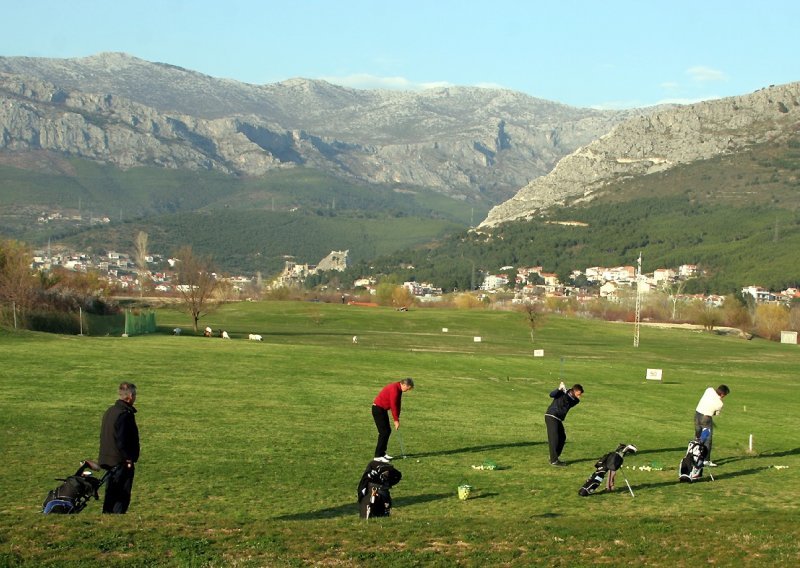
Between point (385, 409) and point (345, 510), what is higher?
point (385, 409)

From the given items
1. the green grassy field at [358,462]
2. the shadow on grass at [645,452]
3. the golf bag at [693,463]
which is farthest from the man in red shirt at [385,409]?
the golf bag at [693,463]

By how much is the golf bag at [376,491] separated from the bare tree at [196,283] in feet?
223

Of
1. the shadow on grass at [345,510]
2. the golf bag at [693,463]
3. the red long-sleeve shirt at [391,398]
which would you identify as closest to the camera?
the shadow on grass at [345,510]

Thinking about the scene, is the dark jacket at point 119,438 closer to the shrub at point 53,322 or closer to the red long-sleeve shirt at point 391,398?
the red long-sleeve shirt at point 391,398

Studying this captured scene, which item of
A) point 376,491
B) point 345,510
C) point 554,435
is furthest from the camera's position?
point 554,435

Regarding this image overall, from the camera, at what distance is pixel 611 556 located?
14781 mm

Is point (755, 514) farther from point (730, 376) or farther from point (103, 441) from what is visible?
point (730, 376)

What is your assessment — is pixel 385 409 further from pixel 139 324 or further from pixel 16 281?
pixel 16 281

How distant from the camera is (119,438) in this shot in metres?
16.7

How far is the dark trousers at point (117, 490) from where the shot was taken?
16734 mm

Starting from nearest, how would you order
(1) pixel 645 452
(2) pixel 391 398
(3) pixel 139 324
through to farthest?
(2) pixel 391 398
(1) pixel 645 452
(3) pixel 139 324

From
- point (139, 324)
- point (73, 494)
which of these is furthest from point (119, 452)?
point (139, 324)

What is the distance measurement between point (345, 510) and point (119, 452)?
4215 millimetres

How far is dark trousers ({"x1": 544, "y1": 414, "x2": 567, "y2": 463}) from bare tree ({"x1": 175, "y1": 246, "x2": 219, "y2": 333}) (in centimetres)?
6321
